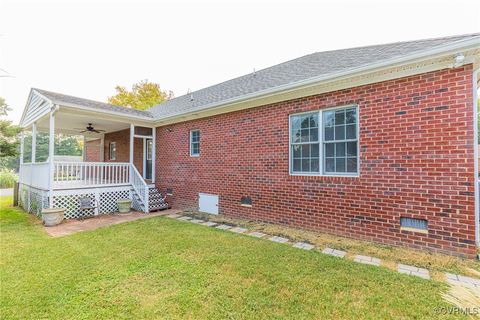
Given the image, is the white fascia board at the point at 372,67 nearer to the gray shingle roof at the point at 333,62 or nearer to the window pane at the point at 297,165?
the gray shingle roof at the point at 333,62

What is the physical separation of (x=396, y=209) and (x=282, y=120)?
3336 millimetres

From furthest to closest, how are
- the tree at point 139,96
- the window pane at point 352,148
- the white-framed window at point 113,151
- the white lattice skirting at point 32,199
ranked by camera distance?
the tree at point 139,96 < the white-framed window at point 113,151 < the white lattice skirting at point 32,199 < the window pane at point 352,148

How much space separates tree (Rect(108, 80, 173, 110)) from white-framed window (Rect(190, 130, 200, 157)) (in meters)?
19.0

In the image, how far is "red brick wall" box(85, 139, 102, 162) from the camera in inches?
598

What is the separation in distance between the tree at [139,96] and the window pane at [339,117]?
23.9m

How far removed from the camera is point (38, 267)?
12.4 ft

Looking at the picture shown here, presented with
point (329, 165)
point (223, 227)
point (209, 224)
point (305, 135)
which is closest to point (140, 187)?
point (209, 224)

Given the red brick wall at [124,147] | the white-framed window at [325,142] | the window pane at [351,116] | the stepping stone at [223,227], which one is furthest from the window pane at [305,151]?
the red brick wall at [124,147]

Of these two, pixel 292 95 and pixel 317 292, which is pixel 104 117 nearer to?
pixel 292 95

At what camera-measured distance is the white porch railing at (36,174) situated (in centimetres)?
752

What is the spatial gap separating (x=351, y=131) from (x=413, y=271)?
2922 millimetres

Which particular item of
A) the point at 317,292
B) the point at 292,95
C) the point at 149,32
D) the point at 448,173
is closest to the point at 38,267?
the point at 317,292

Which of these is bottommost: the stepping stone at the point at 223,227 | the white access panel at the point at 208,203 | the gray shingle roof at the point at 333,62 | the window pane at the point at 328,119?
the stepping stone at the point at 223,227
